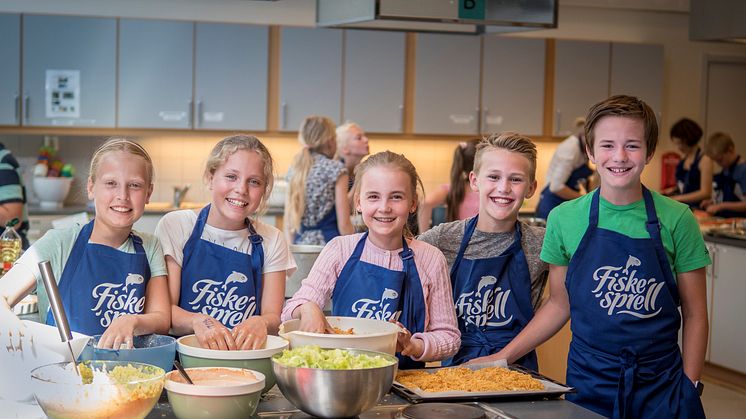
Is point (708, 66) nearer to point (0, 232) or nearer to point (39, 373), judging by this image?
point (0, 232)

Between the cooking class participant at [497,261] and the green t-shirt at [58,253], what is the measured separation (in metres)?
0.76

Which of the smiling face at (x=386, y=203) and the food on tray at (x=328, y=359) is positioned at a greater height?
the smiling face at (x=386, y=203)

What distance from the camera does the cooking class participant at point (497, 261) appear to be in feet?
8.14

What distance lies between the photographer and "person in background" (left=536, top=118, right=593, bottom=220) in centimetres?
659

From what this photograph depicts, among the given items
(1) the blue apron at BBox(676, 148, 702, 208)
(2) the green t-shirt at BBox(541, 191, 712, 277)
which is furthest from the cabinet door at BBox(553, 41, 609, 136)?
(2) the green t-shirt at BBox(541, 191, 712, 277)

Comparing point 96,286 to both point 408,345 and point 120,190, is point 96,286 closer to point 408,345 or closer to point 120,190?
point 120,190

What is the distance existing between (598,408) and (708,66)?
20.5 feet

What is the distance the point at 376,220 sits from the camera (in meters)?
2.29

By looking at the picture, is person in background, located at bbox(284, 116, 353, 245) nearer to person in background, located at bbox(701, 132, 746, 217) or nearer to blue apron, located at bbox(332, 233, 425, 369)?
blue apron, located at bbox(332, 233, 425, 369)

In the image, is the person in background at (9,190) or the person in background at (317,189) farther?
the person in background at (317,189)

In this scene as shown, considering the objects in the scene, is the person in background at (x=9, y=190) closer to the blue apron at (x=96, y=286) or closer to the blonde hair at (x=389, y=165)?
the blue apron at (x=96, y=286)

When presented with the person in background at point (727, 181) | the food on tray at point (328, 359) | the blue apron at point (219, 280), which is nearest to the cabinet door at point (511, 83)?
the person in background at point (727, 181)

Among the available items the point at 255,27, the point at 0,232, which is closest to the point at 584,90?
the point at 255,27

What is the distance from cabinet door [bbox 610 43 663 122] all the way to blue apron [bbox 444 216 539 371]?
520 centimetres
